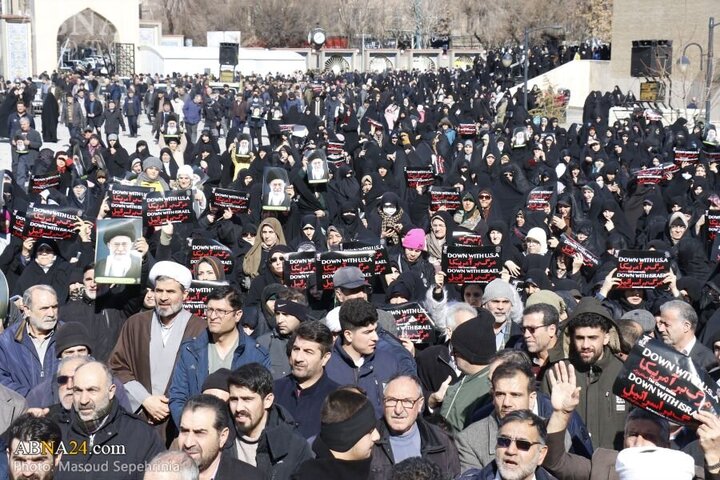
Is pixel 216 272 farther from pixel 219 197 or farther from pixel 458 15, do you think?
pixel 458 15

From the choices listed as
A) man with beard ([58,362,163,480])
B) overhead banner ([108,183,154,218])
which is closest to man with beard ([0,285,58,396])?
man with beard ([58,362,163,480])

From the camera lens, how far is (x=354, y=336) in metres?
6.41

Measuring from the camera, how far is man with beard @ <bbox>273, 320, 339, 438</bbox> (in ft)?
19.6

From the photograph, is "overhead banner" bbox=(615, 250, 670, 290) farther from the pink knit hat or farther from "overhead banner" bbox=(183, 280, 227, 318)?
"overhead banner" bbox=(183, 280, 227, 318)

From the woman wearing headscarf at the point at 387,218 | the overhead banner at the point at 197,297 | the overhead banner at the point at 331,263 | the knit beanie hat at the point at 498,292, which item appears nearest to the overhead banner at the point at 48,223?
the overhead banner at the point at 197,297


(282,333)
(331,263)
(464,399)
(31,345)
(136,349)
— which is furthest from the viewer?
(331,263)

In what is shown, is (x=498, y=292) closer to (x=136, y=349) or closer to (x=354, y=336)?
(x=354, y=336)

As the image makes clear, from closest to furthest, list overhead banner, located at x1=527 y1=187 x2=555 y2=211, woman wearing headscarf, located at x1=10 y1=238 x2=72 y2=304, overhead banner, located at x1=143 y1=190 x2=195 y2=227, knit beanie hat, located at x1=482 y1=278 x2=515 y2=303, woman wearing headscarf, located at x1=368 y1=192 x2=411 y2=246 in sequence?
knit beanie hat, located at x1=482 y1=278 x2=515 y2=303 → woman wearing headscarf, located at x1=10 y1=238 x2=72 y2=304 → overhead banner, located at x1=143 y1=190 x2=195 y2=227 → woman wearing headscarf, located at x1=368 y1=192 x2=411 y2=246 → overhead banner, located at x1=527 y1=187 x2=555 y2=211

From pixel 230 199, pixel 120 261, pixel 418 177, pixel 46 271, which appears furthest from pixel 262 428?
pixel 418 177

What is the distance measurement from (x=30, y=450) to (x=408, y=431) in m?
1.59

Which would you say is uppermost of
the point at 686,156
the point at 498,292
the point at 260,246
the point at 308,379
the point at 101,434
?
the point at 686,156

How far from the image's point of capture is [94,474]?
5.38 metres

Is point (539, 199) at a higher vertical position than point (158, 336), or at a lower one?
higher

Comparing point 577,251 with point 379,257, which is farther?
point 577,251
